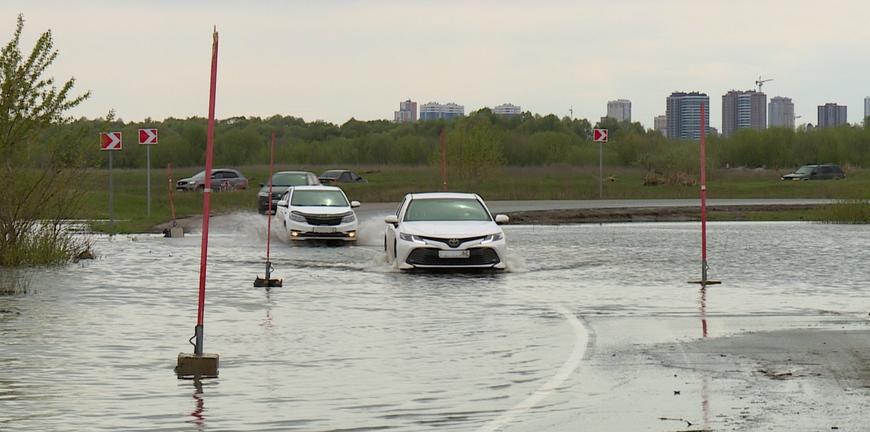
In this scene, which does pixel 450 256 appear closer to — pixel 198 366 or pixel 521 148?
pixel 198 366

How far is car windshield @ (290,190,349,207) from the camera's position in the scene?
1462 inches

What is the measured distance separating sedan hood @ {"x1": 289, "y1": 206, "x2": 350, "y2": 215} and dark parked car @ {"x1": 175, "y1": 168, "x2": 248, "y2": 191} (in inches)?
1841

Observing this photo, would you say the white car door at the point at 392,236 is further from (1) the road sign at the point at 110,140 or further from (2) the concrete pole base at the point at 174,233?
(1) the road sign at the point at 110,140

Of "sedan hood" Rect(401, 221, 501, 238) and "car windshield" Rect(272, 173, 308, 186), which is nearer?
"sedan hood" Rect(401, 221, 501, 238)

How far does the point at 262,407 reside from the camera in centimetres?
1110

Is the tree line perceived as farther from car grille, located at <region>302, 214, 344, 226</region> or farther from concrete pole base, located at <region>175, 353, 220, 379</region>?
concrete pole base, located at <region>175, 353, 220, 379</region>

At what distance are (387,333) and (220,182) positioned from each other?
229 feet

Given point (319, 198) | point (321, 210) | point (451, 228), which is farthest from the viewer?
point (319, 198)

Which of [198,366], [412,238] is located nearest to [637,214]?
[412,238]

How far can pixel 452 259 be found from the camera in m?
25.7

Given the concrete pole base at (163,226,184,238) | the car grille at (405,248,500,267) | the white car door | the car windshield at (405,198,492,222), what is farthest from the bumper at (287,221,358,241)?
the car grille at (405,248,500,267)

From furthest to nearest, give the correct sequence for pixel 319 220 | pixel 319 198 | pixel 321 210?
pixel 319 198 → pixel 321 210 → pixel 319 220

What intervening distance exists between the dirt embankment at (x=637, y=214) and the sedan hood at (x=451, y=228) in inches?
815

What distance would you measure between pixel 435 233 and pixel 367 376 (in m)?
13.1
